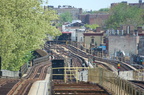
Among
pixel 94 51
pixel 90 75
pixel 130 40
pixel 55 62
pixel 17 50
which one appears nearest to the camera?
pixel 90 75

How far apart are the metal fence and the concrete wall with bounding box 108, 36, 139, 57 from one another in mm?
53503

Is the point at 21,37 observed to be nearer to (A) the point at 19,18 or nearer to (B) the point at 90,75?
(A) the point at 19,18

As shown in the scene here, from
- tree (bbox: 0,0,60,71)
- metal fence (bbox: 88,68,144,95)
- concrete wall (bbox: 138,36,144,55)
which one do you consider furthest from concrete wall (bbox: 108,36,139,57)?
metal fence (bbox: 88,68,144,95)

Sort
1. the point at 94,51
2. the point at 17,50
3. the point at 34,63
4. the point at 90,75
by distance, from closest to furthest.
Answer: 1. the point at 90,75
2. the point at 17,50
3. the point at 34,63
4. the point at 94,51

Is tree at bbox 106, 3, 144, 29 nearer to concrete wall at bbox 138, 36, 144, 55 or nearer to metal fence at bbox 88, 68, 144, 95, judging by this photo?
concrete wall at bbox 138, 36, 144, 55

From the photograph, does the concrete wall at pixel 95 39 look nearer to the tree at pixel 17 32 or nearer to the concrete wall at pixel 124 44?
the concrete wall at pixel 124 44

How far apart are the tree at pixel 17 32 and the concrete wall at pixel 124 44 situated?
114 ft

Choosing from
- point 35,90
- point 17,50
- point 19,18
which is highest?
point 19,18

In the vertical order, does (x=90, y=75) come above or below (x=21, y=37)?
below

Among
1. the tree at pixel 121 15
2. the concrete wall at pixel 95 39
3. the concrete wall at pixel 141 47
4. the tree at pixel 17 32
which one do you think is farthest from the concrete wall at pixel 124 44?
the tree at pixel 121 15

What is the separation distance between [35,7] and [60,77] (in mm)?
21624

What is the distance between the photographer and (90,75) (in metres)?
24.7

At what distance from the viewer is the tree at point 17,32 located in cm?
3412

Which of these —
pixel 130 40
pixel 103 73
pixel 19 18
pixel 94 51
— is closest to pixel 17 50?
pixel 19 18
